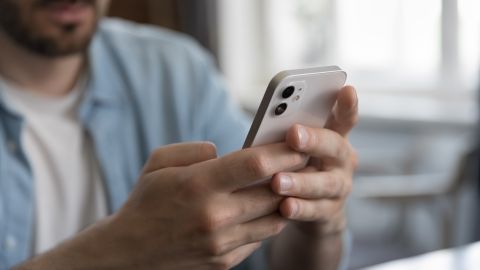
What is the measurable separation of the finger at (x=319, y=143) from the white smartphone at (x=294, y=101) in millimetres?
12

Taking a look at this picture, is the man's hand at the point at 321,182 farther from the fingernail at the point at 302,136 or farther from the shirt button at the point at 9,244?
the shirt button at the point at 9,244

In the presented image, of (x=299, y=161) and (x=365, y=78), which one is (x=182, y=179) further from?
(x=365, y=78)

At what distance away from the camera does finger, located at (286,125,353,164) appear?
608 mm

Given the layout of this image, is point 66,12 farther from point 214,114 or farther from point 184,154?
point 184,154

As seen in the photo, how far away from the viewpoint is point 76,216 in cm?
98

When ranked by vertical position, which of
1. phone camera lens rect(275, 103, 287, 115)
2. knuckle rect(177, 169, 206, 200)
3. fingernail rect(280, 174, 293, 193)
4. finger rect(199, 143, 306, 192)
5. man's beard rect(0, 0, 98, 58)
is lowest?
fingernail rect(280, 174, 293, 193)

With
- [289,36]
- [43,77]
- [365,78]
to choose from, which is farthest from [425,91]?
[43,77]

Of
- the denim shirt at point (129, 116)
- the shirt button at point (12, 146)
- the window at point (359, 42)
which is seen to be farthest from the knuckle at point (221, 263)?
the window at point (359, 42)

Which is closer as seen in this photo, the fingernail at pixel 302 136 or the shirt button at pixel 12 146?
the fingernail at pixel 302 136

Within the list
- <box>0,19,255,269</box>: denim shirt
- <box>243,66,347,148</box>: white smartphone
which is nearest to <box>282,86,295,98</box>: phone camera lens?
<box>243,66,347,148</box>: white smartphone

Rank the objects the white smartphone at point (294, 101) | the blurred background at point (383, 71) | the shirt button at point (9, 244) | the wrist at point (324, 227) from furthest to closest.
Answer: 1. the blurred background at point (383, 71)
2. the shirt button at point (9, 244)
3. the wrist at point (324, 227)
4. the white smartphone at point (294, 101)

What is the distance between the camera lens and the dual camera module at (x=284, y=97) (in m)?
0.57

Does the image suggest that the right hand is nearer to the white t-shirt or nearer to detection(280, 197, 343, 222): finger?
detection(280, 197, 343, 222): finger

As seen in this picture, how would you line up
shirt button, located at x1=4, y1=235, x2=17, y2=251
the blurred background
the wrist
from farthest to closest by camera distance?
the blurred background < shirt button, located at x1=4, y1=235, x2=17, y2=251 < the wrist
